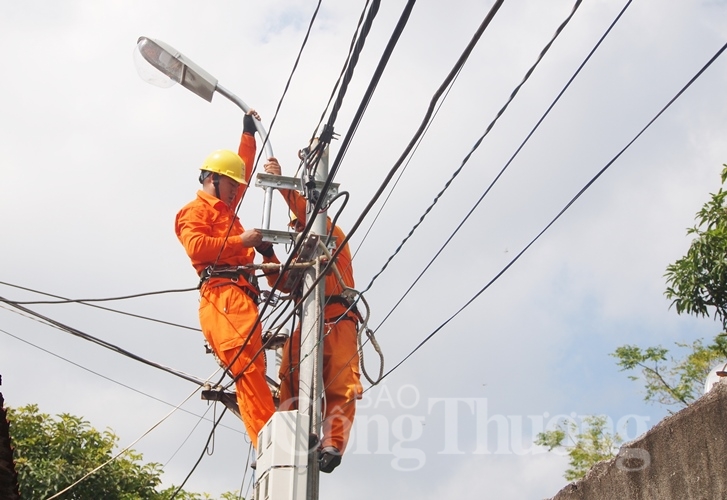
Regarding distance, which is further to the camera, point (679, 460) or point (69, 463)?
point (69, 463)

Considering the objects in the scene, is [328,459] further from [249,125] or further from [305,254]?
[249,125]

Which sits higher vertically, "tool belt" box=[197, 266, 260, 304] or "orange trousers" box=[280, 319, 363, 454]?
"tool belt" box=[197, 266, 260, 304]

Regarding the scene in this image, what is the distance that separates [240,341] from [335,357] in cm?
76

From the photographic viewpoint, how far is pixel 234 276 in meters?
7.35

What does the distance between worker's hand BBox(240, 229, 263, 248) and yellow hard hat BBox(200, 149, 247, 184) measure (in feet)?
3.24

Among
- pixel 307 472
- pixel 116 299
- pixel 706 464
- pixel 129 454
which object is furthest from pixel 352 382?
pixel 129 454

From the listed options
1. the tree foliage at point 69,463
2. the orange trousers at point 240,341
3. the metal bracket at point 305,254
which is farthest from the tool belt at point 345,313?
the tree foliage at point 69,463

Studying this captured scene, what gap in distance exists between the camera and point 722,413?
14.1ft

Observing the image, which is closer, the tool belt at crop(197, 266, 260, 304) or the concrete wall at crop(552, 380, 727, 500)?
the concrete wall at crop(552, 380, 727, 500)

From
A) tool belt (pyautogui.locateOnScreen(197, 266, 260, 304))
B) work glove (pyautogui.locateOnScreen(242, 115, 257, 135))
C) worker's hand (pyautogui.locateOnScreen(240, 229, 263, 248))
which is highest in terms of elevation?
work glove (pyautogui.locateOnScreen(242, 115, 257, 135))

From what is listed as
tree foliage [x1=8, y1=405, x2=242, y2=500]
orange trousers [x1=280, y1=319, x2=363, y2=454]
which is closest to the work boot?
orange trousers [x1=280, y1=319, x2=363, y2=454]

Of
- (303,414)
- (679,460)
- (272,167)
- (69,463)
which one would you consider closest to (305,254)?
→ (272,167)

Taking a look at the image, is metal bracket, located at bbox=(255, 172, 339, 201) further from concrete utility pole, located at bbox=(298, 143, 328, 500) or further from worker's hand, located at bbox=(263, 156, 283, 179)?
concrete utility pole, located at bbox=(298, 143, 328, 500)

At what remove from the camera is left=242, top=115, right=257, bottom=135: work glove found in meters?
8.51
